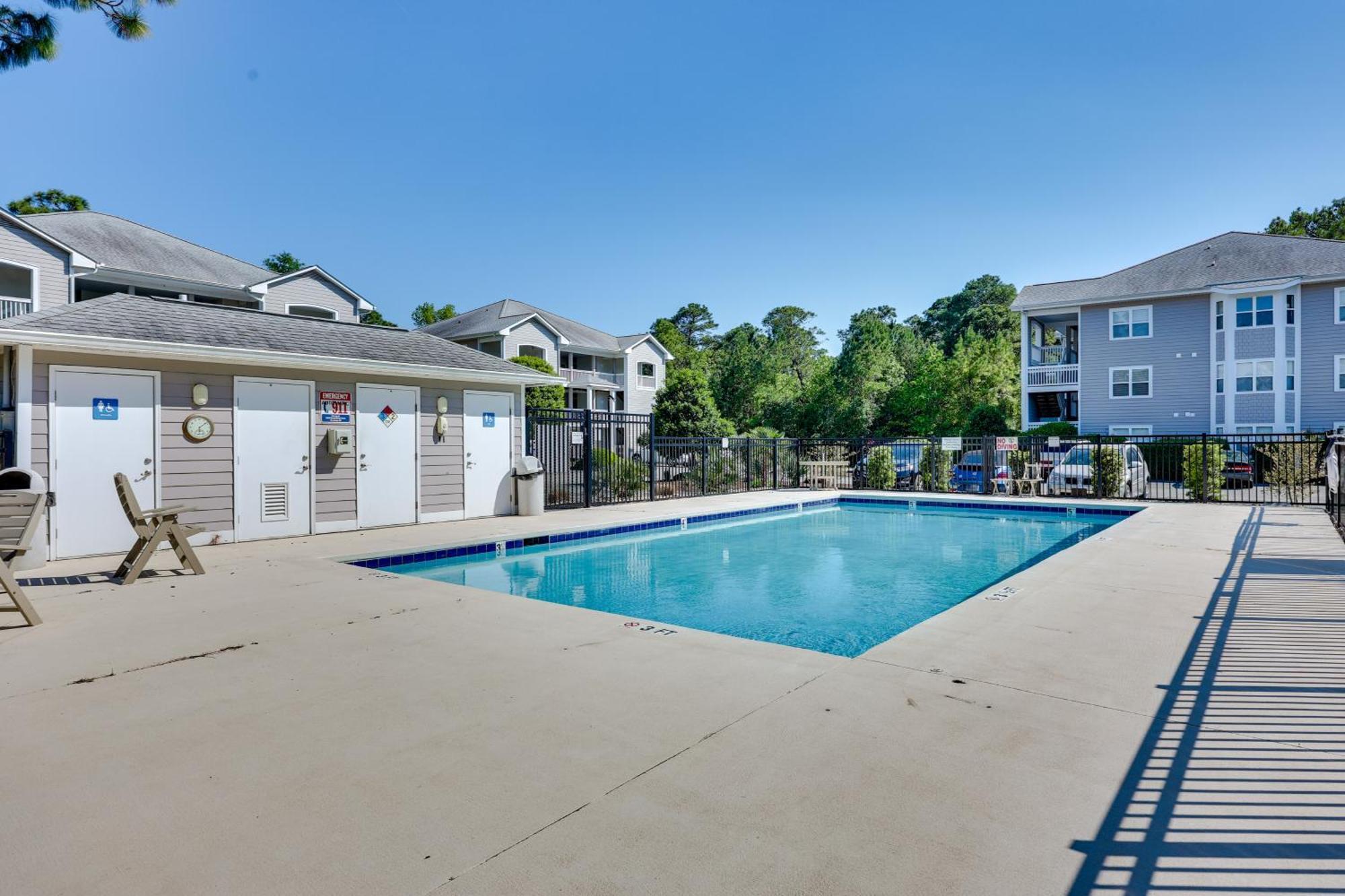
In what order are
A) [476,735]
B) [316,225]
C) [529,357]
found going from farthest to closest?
[316,225], [529,357], [476,735]

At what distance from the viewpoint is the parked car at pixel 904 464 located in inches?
686

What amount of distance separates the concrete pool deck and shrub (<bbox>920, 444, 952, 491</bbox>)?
1213 centimetres

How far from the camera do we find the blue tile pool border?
7961mm

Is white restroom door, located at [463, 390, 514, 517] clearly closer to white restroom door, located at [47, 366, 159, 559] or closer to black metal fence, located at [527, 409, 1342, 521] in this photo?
black metal fence, located at [527, 409, 1342, 521]

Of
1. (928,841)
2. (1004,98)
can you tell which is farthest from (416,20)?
(928,841)

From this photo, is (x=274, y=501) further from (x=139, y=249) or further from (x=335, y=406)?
(x=139, y=249)

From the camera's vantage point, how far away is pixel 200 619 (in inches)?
189

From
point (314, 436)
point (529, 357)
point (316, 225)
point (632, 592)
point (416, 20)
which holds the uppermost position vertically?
point (316, 225)

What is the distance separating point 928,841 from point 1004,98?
52.8 ft

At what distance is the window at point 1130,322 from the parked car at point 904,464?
1064 cm

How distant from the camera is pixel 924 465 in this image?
17.4 meters

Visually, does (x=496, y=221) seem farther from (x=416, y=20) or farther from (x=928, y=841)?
(x=928, y=841)

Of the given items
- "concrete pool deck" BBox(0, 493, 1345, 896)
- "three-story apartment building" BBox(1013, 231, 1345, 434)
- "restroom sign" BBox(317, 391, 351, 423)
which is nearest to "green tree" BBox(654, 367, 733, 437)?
"three-story apartment building" BBox(1013, 231, 1345, 434)

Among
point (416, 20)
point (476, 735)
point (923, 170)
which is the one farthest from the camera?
point (923, 170)
